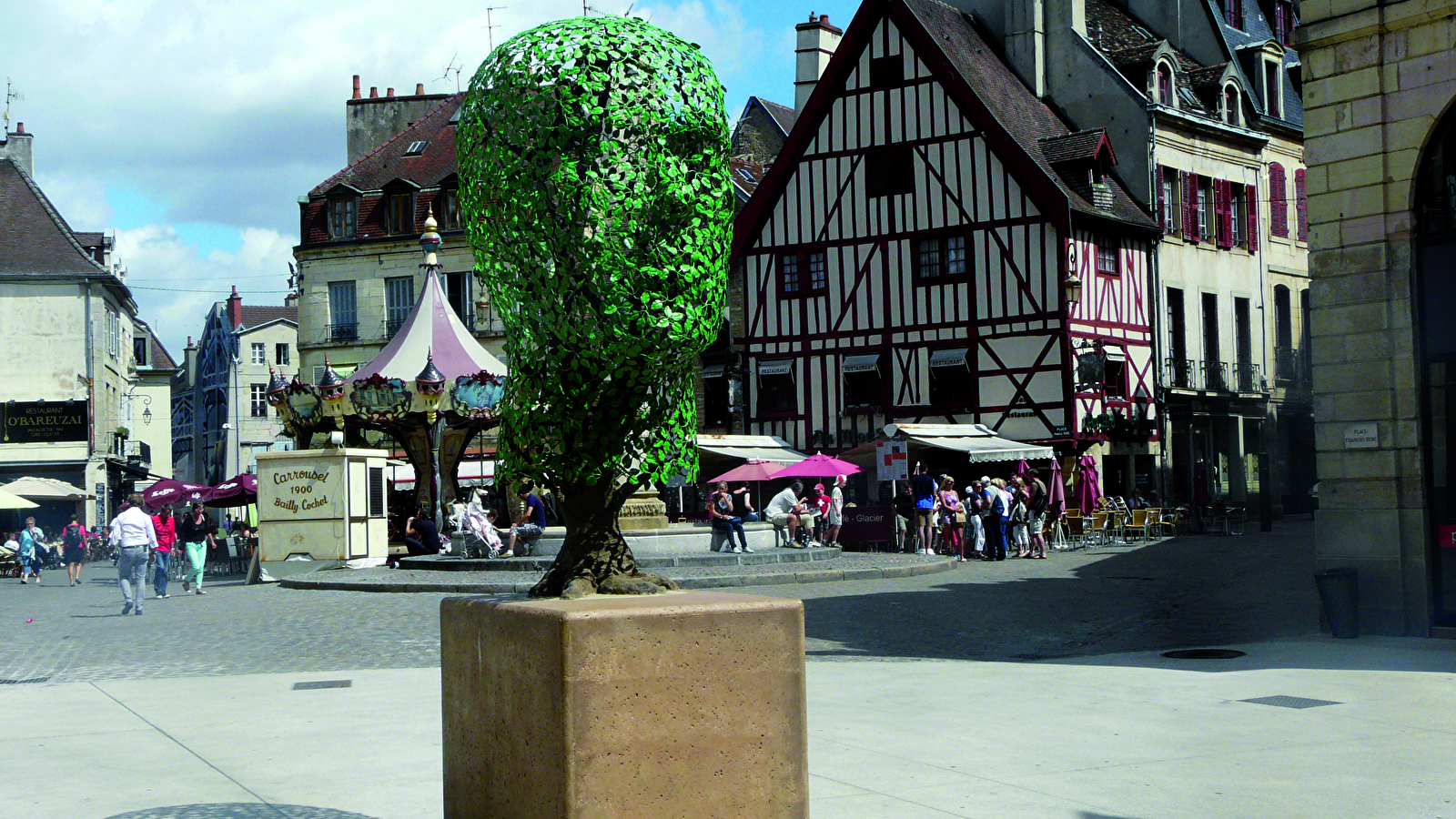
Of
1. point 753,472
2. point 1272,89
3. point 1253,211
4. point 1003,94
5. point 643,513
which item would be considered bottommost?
point 643,513

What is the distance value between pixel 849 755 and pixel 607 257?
116 inches

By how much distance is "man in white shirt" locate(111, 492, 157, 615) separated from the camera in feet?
55.0

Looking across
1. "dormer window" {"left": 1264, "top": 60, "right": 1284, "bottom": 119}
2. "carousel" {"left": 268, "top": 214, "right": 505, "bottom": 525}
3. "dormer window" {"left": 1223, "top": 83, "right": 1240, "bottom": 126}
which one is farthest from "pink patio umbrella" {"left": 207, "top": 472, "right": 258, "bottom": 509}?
"dormer window" {"left": 1264, "top": 60, "right": 1284, "bottom": 119}

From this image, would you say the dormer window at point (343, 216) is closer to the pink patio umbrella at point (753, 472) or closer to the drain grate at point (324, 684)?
the pink patio umbrella at point (753, 472)

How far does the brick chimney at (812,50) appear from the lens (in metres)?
38.2

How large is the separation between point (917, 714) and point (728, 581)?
985 cm

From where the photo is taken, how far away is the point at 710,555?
21.1m

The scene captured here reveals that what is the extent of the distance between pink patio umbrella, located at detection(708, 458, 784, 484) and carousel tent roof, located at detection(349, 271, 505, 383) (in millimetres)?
5000

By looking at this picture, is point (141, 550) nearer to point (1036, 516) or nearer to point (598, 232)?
point (598, 232)

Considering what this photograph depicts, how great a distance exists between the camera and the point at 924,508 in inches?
995

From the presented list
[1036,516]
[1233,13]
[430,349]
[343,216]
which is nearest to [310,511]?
[430,349]

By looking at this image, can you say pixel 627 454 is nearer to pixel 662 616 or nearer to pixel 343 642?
pixel 662 616

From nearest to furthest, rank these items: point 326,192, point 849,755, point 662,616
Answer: point 662,616 < point 849,755 < point 326,192

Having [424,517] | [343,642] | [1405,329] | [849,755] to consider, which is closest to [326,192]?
[424,517]
